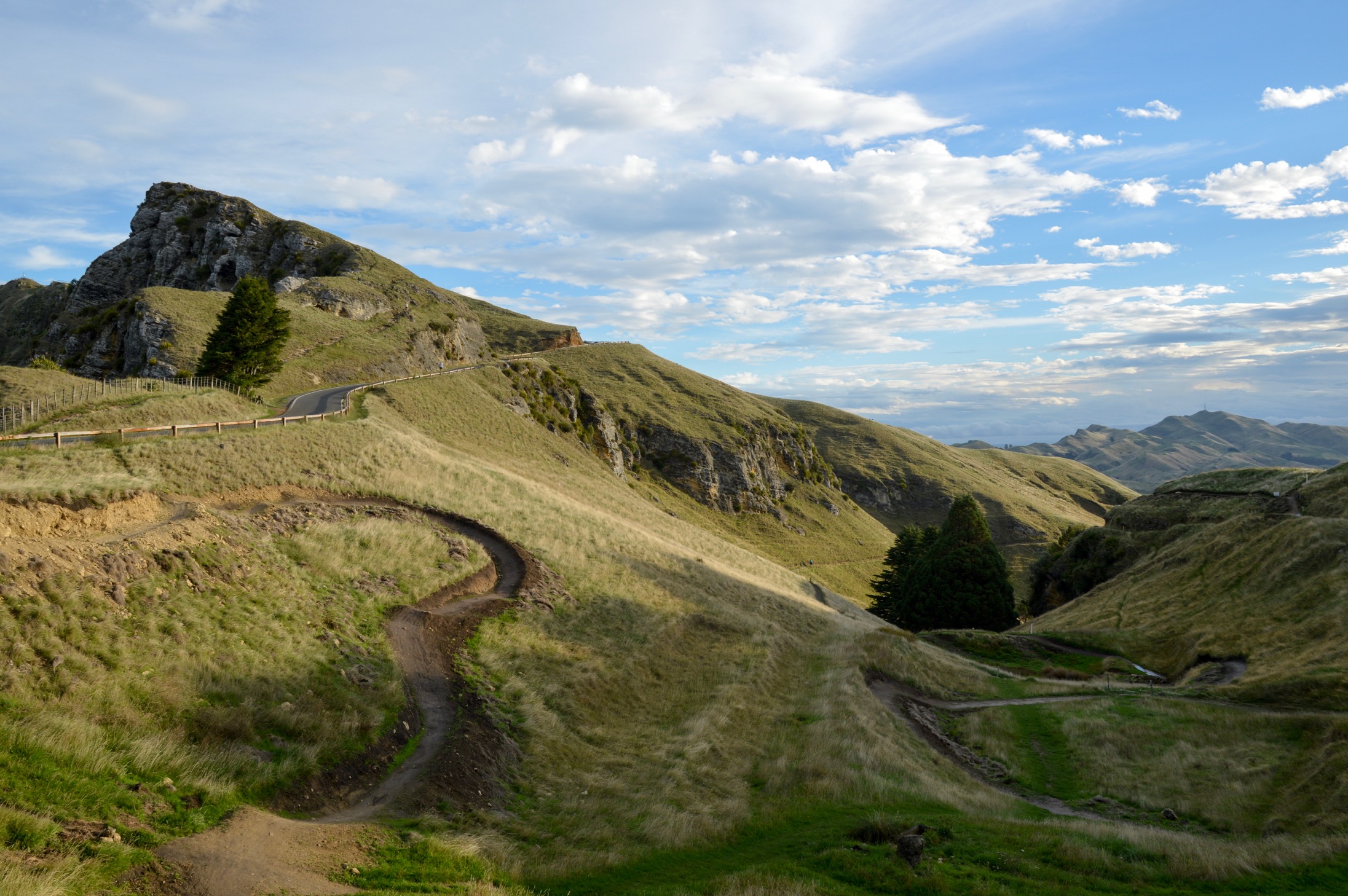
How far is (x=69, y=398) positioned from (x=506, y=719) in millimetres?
30202

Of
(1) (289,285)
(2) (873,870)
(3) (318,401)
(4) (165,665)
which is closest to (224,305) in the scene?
(1) (289,285)

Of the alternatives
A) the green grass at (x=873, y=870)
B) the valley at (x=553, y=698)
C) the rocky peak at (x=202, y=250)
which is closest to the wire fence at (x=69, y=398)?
the valley at (x=553, y=698)

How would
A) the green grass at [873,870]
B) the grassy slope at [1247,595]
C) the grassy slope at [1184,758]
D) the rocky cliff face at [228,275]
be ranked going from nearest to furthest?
the green grass at [873,870], the grassy slope at [1184,758], the grassy slope at [1247,595], the rocky cliff face at [228,275]

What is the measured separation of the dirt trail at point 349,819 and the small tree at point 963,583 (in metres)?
42.2

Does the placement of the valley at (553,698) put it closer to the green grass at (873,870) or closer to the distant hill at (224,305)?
the green grass at (873,870)

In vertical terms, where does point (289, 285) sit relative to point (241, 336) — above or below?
above

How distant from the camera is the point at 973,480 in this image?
13925 cm

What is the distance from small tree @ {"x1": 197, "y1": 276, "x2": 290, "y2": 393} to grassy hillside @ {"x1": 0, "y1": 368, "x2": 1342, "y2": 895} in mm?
24724

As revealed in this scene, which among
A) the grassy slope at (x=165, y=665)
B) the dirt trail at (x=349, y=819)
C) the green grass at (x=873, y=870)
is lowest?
the green grass at (x=873, y=870)

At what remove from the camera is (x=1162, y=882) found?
1203 cm

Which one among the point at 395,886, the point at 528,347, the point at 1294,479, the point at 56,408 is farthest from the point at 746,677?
the point at 528,347

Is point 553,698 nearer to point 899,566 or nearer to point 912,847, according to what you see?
point 912,847

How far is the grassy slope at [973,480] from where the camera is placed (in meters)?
121

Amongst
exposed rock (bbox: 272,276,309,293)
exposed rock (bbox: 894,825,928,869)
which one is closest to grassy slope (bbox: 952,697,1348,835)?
exposed rock (bbox: 894,825,928,869)
